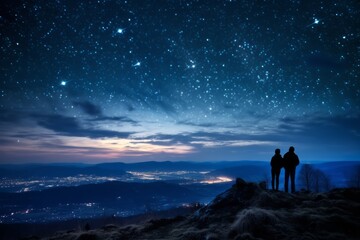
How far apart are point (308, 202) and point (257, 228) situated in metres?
4.72

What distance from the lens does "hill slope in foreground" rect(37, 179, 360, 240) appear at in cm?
807

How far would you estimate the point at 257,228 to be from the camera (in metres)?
8.41

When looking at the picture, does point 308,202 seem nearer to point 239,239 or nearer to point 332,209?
point 332,209

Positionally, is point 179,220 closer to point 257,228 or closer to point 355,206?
point 257,228

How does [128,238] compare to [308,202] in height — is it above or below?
below

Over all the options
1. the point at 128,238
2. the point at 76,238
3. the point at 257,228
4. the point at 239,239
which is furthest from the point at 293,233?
the point at 76,238

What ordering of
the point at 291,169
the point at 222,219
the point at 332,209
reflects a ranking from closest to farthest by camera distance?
the point at 332,209 → the point at 222,219 → the point at 291,169

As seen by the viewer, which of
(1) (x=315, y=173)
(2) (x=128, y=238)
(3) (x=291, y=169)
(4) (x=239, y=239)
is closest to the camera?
(4) (x=239, y=239)

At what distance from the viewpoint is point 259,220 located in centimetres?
873

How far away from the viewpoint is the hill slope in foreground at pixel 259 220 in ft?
26.5

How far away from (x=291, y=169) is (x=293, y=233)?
7.63 m

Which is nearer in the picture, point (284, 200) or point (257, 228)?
point (257, 228)

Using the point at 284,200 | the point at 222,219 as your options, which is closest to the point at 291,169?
the point at 284,200

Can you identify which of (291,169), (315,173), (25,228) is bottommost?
(25,228)
